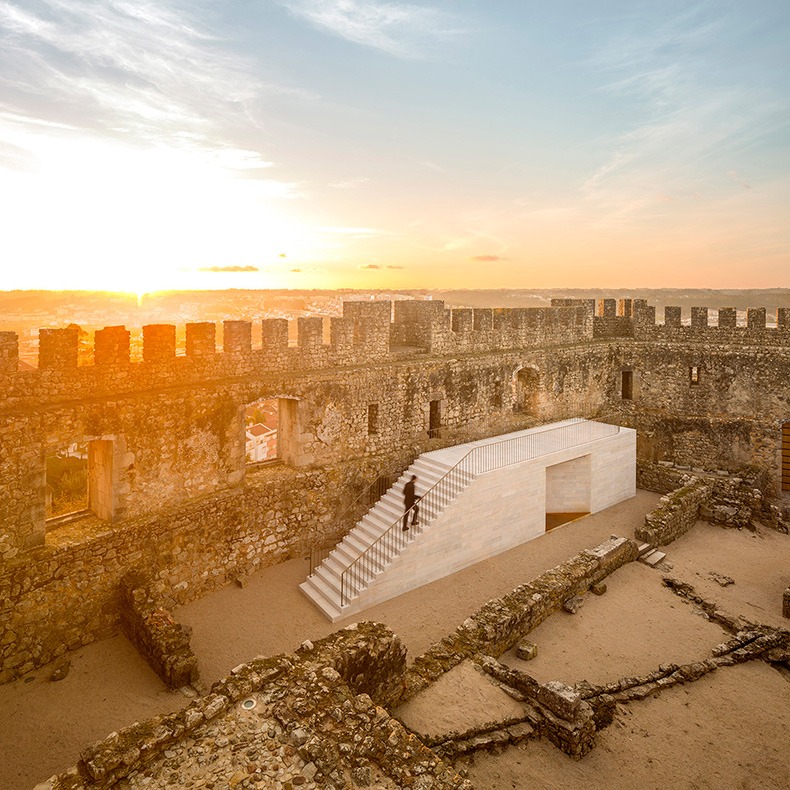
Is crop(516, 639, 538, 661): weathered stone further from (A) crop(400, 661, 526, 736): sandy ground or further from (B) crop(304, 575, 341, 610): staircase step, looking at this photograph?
(B) crop(304, 575, 341, 610): staircase step

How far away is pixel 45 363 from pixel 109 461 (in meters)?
2.27

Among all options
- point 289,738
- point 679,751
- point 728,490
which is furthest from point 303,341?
point 728,490

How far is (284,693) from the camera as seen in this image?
775 cm

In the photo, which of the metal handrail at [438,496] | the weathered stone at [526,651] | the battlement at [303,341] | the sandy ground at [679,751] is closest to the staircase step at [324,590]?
the metal handrail at [438,496]

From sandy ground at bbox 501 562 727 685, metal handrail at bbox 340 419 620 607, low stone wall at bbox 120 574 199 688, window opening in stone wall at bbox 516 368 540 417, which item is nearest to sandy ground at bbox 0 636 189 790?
low stone wall at bbox 120 574 199 688

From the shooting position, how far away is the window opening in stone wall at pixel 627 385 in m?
22.8

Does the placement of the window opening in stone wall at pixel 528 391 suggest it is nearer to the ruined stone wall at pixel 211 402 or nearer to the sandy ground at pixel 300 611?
the ruined stone wall at pixel 211 402

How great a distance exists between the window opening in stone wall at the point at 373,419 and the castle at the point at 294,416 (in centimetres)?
4

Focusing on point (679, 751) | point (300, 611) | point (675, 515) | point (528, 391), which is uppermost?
point (528, 391)

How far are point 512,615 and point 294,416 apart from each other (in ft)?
22.7

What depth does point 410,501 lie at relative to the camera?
14594mm

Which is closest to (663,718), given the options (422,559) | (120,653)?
(422,559)

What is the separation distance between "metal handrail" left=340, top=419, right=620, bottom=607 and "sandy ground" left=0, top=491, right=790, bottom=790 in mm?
910

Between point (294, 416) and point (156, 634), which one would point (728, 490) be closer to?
point (294, 416)
